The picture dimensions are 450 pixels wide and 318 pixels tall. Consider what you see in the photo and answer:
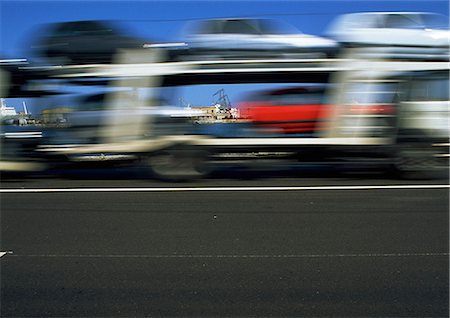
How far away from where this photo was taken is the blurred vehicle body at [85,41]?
925 centimetres

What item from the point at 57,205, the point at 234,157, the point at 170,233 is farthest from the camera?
the point at 234,157

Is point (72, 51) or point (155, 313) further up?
point (72, 51)

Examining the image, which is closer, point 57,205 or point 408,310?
point 408,310

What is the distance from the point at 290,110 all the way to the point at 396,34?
238cm

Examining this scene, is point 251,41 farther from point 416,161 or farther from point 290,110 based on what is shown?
point 416,161

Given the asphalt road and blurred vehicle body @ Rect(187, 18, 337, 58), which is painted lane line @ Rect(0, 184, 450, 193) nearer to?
the asphalt road

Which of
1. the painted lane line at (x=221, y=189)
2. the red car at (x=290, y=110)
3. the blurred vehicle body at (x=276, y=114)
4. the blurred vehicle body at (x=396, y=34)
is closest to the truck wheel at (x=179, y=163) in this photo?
the blurred vehicle body at (x=276, y=114)

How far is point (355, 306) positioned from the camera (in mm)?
3652

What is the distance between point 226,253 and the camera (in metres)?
4.91

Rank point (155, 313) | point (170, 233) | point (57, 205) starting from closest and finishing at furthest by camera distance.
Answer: point (155, 313), point (170, 233), point (57, 205)

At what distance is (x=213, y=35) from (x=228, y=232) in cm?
485

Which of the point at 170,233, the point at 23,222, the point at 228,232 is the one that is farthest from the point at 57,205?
A: the point at 228,232

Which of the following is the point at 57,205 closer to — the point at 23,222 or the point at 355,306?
the point at 23,222

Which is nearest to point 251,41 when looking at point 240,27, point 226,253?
point 240,27
